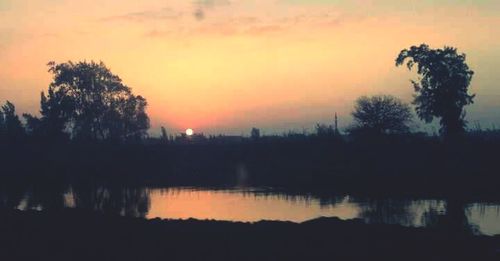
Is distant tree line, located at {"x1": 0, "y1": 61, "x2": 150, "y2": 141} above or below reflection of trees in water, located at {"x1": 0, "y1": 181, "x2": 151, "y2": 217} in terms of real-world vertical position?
above

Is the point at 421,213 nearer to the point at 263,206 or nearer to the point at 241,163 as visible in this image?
the point at 263,206

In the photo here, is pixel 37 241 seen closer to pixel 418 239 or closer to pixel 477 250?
pixel 418 239

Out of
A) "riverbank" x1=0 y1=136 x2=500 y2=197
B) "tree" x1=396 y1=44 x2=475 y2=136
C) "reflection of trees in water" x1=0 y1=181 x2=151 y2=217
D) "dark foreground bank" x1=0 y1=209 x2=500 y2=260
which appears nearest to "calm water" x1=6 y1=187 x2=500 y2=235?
"reflection of trees in water" x1=0 y1=181 x2=151 y2=217

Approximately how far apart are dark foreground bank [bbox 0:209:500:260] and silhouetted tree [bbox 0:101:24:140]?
6833cm

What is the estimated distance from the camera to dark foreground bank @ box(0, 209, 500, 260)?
19.5 metres

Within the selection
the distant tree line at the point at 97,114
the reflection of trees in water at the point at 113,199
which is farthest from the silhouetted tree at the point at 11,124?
the reflection of trees in water at the point at 113,199

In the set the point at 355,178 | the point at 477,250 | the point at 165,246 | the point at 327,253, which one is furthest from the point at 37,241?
the point at 355,178

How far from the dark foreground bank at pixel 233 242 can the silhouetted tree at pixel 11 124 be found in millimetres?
68328

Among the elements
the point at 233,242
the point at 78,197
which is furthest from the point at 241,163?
the point at 233,242

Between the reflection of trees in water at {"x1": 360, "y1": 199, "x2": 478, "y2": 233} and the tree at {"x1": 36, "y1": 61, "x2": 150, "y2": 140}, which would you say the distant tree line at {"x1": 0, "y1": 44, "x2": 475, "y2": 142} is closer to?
the tree at {"x1": 36, "y1": 61, "x2": 150, "y2": 140}

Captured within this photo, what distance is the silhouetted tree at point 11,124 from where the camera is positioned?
302 ft

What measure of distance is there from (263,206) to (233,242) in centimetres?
1702

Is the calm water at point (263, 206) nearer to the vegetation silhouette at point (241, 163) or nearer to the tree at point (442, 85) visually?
the vegetation silhouette at point (241, 163)

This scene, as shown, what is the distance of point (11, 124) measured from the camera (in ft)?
317
